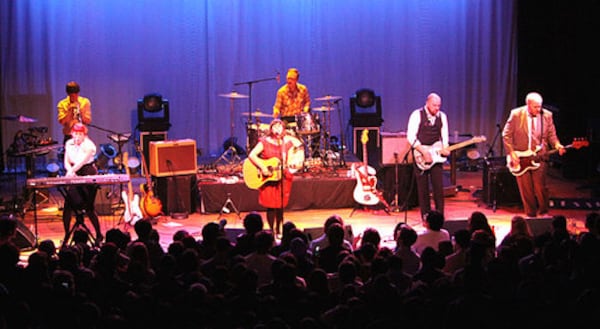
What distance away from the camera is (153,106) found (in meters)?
16.7

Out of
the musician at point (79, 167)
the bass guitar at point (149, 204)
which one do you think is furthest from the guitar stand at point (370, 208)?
the musician at point (79, 167)

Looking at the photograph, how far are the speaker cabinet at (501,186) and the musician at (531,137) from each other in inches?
60.4

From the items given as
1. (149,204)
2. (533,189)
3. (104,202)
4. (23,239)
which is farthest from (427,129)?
(23,239)

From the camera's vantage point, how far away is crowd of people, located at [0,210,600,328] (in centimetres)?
553

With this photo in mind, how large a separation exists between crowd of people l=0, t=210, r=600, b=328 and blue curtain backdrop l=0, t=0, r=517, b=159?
11.5 m

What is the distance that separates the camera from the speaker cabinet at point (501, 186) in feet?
42.7

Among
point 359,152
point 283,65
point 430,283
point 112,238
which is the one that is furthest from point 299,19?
point 430,283

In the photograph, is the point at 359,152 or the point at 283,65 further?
the point at 283,65

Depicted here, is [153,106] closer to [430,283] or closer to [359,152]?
[359,152]

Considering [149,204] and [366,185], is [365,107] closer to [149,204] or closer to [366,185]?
[366,185]

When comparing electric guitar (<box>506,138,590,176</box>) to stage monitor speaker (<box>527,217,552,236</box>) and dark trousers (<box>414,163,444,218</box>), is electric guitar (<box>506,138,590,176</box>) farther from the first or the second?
stage monitor speaker (<box>527,217,552,236</box>)

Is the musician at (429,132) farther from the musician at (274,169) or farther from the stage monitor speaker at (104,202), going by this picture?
the stage monitor speaker at (104,202)

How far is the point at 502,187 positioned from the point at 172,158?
18.0ft

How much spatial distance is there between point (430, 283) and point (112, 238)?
323 cm
